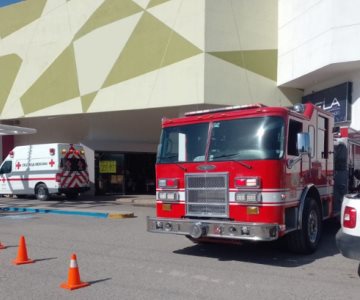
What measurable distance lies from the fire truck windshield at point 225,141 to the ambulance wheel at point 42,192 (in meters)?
14.2

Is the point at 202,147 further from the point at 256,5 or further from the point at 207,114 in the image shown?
the point at 256,5

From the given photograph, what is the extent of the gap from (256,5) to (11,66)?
43.5 feet

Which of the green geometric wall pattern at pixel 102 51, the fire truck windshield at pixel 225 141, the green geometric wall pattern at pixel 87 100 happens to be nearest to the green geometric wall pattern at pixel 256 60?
the green geometric wall pattern at pixel 102 51

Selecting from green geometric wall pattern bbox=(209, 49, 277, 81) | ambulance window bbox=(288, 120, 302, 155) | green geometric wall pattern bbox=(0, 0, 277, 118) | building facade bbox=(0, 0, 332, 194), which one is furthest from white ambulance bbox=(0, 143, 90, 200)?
ambulance window bbox=(288, 120, 302, 155)

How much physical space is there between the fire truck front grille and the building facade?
9732 mm

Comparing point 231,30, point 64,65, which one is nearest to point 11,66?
point 64,65

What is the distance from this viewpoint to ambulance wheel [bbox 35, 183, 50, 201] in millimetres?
21750

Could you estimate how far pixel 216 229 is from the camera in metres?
7.68

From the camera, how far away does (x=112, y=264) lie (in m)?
7.70

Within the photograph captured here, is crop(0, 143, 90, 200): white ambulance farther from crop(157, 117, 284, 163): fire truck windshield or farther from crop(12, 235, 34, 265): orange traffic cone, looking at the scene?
crop(12, 235, 34, 265): orange traffic cone

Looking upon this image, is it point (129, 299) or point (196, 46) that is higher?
point (196, 46)

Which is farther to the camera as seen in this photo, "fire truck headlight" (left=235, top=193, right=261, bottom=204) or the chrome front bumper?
"fire truck headlight" (left=235, top=193, right=261, bottom=204)

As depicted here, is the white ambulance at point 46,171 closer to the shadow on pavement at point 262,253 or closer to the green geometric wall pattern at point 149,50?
the green geometric wall pattern at point 149,50

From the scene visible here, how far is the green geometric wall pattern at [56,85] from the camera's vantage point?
854 inches
